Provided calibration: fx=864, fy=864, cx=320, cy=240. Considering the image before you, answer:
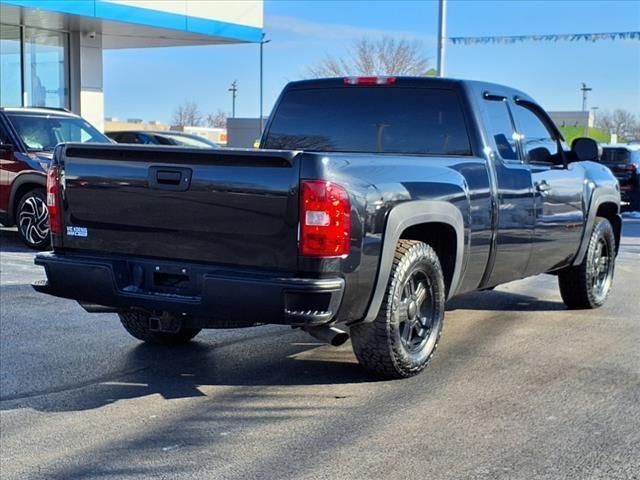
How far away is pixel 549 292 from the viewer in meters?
9.14

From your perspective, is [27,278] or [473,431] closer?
[473,431]

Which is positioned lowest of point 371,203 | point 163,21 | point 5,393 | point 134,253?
point 5,393

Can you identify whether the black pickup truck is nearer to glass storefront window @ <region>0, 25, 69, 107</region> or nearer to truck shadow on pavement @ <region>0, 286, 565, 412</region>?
truck shadow on pavement @ <region>0, 286, 565, 412</region>

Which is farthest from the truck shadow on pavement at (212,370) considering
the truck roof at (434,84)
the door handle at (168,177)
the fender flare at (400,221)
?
the truck roof at (434,84)

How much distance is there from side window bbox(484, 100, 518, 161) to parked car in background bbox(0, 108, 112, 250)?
6699 millimetres

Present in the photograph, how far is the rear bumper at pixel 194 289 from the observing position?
461 cm

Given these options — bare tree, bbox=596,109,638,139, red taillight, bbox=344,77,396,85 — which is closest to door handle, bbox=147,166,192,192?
red taillight, bbox=344,77,396,85

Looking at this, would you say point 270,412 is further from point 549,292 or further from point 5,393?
point 549,292

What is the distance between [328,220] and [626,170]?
17.1m

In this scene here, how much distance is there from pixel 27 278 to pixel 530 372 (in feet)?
19.1

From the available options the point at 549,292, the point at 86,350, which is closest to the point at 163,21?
the point at 549,292

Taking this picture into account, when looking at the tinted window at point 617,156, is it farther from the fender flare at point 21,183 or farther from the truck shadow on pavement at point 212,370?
the truck shadow on pavement at point 212,370

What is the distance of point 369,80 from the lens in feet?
22.1

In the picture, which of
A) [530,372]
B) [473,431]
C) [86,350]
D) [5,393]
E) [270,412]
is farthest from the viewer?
[86,350]
